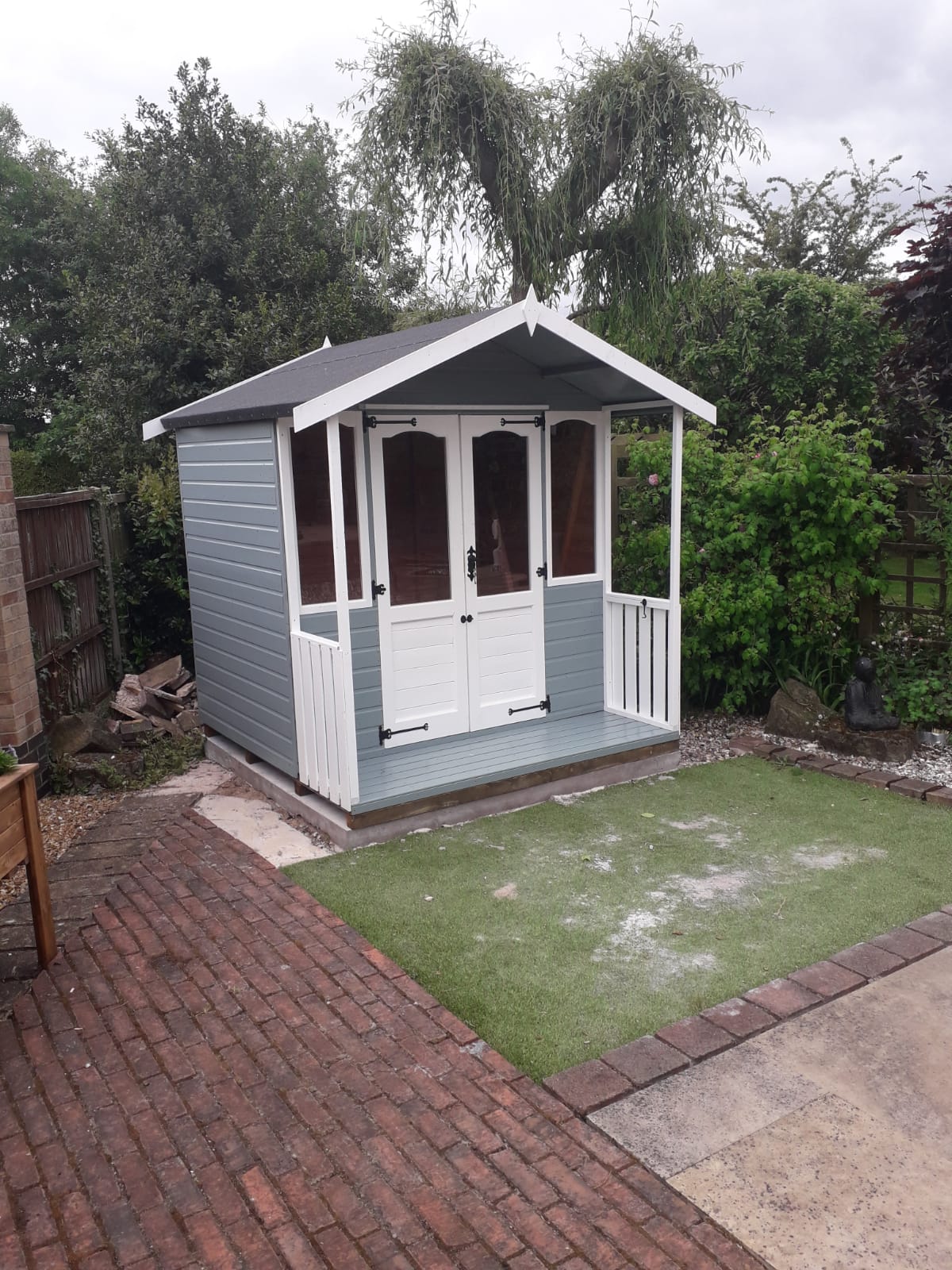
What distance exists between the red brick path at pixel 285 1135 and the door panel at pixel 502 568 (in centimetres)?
248

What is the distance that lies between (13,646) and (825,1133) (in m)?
4.80

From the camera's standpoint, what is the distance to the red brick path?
7.86ft

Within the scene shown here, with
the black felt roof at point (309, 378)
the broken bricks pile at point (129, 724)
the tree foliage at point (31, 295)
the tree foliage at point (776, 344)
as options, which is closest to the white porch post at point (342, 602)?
the black felt roof at point (309, 378)

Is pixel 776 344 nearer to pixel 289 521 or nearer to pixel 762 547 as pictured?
pixel 762 547

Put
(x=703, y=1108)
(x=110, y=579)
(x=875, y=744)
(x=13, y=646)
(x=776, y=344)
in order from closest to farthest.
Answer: (x=703, y=1108) → (x=13, y=646) → (x=875, y=744) → (x=110, y=579) → (x=776, y=344)

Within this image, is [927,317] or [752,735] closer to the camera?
[752,735]

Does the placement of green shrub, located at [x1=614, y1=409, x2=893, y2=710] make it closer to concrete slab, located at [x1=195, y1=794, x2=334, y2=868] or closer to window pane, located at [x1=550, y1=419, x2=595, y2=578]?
window pane, located at [x1=550, y1=419, x2=595, y2=578]

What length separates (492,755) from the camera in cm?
564

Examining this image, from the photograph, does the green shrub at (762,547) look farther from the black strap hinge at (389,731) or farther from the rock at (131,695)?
the rock at (131,695)

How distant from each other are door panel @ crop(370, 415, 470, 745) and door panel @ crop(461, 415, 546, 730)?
3.8 inches

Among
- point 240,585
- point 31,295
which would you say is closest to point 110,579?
point 240,585

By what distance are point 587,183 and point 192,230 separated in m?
4.69

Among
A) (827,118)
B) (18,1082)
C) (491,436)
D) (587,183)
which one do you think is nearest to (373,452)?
(491,436)

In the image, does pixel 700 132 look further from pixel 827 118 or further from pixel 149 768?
pixel 149 768
